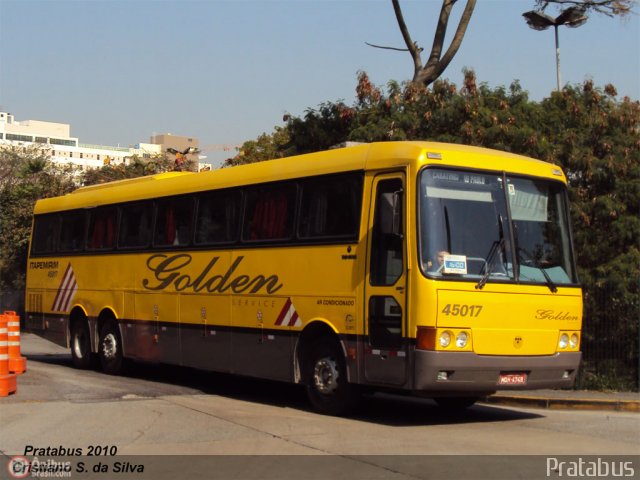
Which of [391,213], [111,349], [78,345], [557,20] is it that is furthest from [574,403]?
[557,20]

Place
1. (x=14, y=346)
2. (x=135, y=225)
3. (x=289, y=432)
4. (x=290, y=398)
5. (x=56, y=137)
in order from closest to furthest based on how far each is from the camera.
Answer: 1. (x=289, y=432)
2. (x=290, y=398)
3. (x=14, y=346)
4. (x=135, y=225)
5. (x=56, y=137)

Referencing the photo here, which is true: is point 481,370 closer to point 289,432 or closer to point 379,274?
point 379,274

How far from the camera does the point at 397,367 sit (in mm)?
10984

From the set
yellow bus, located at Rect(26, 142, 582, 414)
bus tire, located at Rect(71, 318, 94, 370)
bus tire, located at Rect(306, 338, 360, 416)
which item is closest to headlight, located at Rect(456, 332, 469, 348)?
yellow bus, located at Rect(26, 142, 582, 414)

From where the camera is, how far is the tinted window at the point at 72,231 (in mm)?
18919

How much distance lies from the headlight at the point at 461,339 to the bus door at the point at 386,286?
61 centimetres

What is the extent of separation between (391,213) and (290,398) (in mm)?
4409

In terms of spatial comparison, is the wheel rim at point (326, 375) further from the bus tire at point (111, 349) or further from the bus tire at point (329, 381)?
the bus tire at point (111, 349)

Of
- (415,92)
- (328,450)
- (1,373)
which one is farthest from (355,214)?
(415,92)

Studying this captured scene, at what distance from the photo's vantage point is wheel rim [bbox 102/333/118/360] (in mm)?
17469

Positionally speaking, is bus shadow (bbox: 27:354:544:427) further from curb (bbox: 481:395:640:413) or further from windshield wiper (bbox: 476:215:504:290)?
windshield wiper (bbox: 476:215:504:290)

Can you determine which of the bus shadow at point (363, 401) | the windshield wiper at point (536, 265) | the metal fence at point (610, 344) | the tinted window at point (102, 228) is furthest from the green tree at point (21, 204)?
the windshield wiper at point (536, 265)

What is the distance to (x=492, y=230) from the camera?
11.3 metres

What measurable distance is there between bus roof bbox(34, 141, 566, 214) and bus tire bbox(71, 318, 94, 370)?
3.49 metres
